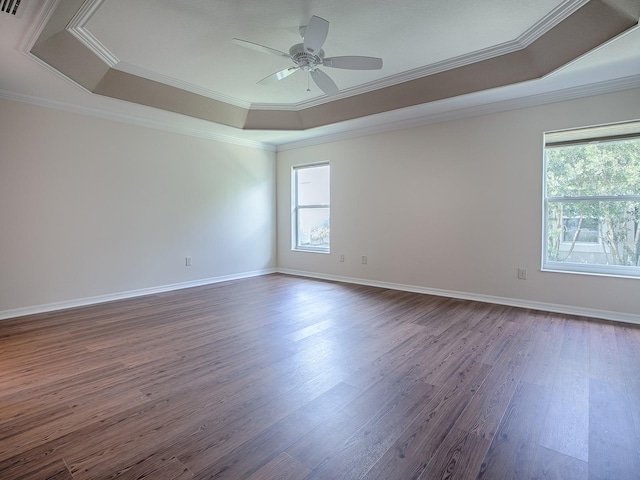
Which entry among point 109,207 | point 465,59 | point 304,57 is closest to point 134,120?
point 109,207

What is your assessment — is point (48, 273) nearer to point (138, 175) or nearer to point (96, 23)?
point (138, 175)

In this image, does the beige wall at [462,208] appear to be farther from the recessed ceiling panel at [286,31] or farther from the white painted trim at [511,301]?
the recessed ceiling panel at [286,31]

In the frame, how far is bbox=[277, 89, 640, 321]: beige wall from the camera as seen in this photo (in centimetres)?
373

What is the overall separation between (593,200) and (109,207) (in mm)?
5928

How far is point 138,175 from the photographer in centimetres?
467

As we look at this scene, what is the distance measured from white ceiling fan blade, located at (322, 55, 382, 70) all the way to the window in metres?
3.05

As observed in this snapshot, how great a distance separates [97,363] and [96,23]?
281 centimetres

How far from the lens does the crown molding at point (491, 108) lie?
3469mm

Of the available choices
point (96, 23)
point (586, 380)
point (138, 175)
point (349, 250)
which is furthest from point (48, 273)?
point (586, 380)

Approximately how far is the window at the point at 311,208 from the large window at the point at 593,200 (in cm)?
336

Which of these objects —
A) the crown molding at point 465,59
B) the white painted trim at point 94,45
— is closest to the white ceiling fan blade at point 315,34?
the crown molding at point 465,59

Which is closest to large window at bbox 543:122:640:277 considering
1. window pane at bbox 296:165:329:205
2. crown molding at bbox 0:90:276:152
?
window pane at bbox 296:165:329:205

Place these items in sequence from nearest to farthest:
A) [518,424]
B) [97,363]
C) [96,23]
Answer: [518,424]
[97,363]
[96,23]

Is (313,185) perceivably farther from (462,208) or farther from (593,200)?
(593,200)
